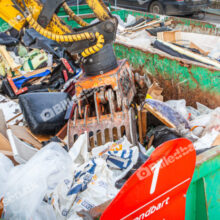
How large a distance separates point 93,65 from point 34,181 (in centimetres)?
Answer: 140

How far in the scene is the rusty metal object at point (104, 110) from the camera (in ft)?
7.14

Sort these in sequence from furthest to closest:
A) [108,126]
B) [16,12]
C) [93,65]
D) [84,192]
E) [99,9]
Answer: [93,65] → [99,9] → [108,126] → [16,12] → [84,192]

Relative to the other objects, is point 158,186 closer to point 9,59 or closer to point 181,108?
point 181,108

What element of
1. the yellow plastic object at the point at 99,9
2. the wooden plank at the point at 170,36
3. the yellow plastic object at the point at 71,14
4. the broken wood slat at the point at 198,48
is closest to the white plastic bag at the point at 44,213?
the yellow plastic object at the point at 99,9

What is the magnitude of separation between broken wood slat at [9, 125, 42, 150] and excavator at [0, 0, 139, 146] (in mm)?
413

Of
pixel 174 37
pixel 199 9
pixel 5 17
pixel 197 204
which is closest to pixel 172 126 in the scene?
pixel 197 204

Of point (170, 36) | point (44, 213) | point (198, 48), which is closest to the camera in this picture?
point (44, 213)

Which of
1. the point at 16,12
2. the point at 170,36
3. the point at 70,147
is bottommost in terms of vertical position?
the point at 70,147

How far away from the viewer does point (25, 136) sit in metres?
2.37

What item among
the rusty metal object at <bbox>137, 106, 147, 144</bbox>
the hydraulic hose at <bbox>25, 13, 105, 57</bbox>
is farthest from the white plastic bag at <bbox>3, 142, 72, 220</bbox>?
the hydraulic hose at <bbox>25, 13, 105, 57</bbox>

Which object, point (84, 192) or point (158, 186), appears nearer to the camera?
point (158, 186)

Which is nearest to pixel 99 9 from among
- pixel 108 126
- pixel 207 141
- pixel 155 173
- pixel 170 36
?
pixel 108 126

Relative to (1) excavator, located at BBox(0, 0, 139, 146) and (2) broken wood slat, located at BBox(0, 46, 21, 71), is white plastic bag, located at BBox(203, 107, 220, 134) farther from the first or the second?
(2) broken wood slat, located at BBox(0, 46, 21, 71)

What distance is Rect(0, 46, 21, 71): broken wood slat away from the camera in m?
4.38
